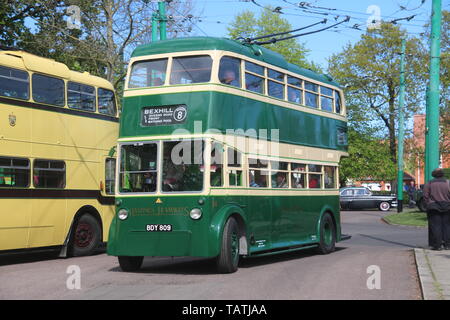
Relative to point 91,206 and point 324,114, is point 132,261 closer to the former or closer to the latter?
point 91,206

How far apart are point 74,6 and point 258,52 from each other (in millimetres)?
16847

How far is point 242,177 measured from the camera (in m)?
13.7

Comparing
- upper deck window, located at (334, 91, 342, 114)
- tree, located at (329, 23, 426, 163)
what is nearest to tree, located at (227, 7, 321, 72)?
tree, located at (329, 23, 426, 163)

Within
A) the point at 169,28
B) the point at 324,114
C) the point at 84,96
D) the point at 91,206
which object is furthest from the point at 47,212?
the point at 169,28

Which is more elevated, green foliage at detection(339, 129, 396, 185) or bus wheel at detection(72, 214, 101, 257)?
green foliage at detection(339, 129, 396, 185)

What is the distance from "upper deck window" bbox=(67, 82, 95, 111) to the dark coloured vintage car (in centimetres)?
3308

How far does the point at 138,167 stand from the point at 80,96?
5.00m

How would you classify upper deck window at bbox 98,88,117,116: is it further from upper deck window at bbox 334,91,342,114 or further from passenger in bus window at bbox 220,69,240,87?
upper deck window at bbox 334,91,342,114

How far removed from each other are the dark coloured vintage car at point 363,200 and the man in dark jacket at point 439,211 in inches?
1254

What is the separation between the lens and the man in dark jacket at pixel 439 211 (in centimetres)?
1639

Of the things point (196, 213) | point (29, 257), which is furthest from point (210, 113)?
point (29, 257)

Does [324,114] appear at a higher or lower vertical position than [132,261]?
higher

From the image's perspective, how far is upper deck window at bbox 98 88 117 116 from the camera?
18.2m
